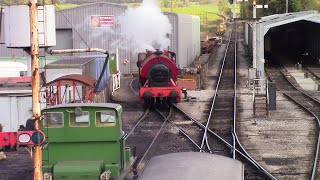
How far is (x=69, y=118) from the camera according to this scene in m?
11.4

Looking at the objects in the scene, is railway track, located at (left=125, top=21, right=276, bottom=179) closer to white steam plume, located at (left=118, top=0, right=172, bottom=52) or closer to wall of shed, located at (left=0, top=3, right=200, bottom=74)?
white steam plume, located at (left=118, top=0, right=172, bottom=52)

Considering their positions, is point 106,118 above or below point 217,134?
above

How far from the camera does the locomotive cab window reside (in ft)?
37.3

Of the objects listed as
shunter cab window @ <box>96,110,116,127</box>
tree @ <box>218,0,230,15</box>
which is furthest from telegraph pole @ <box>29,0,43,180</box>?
tree @ <box>218,0,230,15</box>

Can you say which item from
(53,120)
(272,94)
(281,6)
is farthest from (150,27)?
(281,6)

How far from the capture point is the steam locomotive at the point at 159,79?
82.1 ft

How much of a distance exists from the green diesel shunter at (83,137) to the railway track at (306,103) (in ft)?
14.9

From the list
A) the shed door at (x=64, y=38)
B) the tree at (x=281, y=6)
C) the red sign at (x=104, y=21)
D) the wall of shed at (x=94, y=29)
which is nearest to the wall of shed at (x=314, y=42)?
the wall of shed at (x=94, y=29)

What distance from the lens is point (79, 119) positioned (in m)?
11.4

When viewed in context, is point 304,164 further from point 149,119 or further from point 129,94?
point 129,94

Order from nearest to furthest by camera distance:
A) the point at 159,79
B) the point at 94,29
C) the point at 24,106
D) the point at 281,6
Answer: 1. the point at 24,106
2. the point at 159,79
3. the point at 94,29
4. the point at 281,6

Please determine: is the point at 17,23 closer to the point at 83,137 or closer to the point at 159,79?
the point at 83,137

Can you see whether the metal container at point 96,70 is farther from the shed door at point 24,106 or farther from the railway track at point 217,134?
the shed door at point 24,106

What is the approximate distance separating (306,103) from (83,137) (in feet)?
57.7
